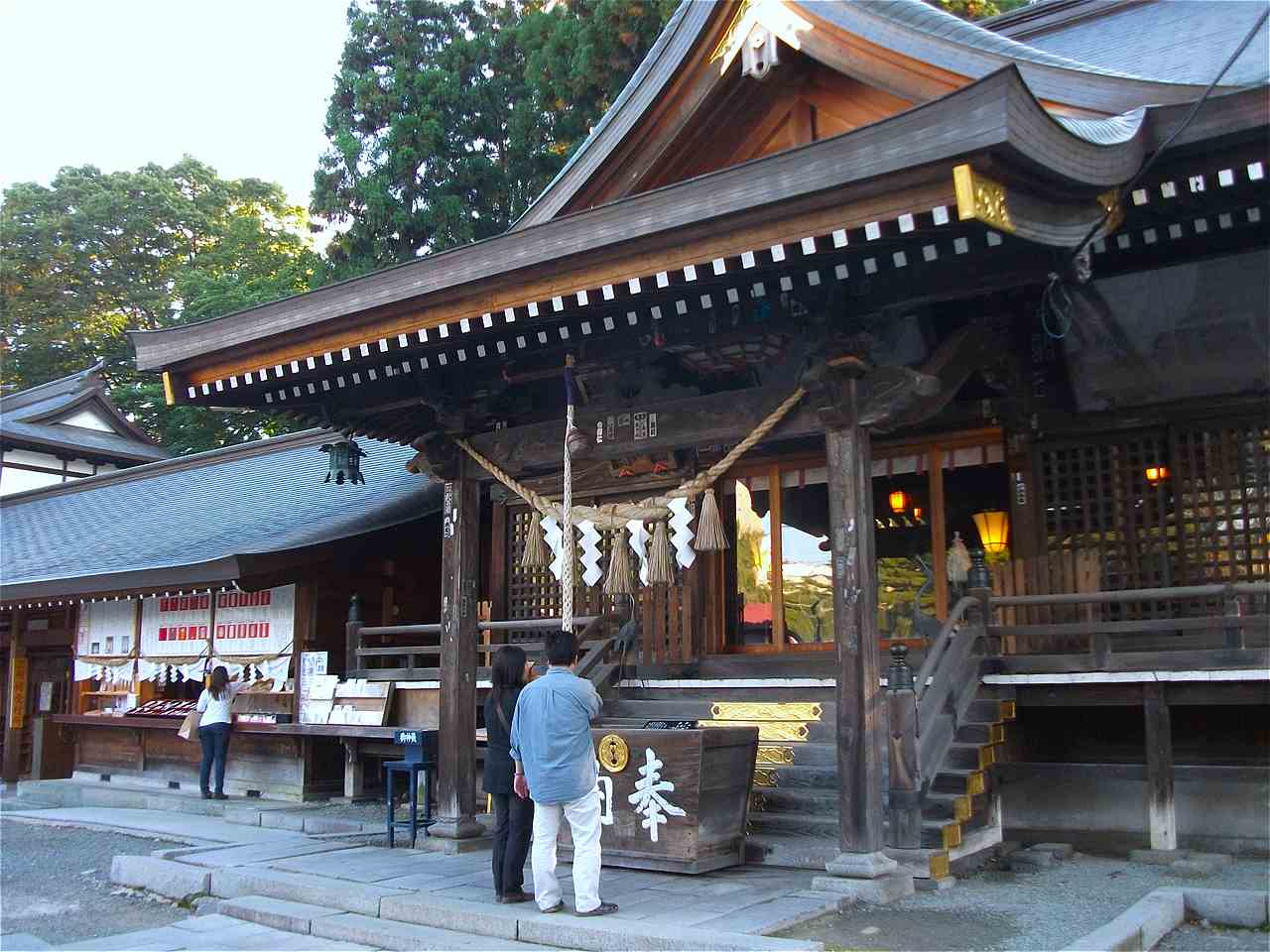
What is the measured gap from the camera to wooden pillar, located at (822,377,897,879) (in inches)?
282

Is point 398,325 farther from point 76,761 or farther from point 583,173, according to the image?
point 76,761

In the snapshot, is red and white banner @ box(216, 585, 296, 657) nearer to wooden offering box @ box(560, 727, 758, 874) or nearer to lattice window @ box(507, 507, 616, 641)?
lattice window @ box(507, 507, 616, 641)

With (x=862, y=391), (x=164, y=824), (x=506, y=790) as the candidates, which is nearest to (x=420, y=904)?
(x=506, y=790)

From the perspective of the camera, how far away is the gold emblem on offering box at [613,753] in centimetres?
780

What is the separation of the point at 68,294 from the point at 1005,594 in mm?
33773

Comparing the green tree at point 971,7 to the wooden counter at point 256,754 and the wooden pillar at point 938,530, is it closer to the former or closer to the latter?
the wooden pillar at point 938,530

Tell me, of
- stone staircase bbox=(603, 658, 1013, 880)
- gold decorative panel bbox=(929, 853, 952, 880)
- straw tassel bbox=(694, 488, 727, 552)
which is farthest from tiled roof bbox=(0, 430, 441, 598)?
gold decorative panel bbox=(929, 853, 952, 880)

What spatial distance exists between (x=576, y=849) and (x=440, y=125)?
19.5m

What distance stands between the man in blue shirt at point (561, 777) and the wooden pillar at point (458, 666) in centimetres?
301

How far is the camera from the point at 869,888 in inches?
270

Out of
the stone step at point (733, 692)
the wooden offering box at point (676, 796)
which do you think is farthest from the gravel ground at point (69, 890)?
the stone step at point (733, 692)

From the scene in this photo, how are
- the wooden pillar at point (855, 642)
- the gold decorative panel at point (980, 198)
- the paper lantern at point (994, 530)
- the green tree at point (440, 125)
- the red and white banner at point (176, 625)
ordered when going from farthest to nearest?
the green tree at point (440, 125), the red and white banner at point (176, 625), the paper lantern at point (994, 530), the wooden pillar at point (855, 642), the gold decorative panel at point (980, 198)

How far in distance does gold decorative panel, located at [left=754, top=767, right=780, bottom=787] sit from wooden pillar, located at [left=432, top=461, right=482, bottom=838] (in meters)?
2.57

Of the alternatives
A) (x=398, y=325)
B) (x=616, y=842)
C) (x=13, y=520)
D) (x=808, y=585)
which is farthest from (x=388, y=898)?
(x=13, y=520)
